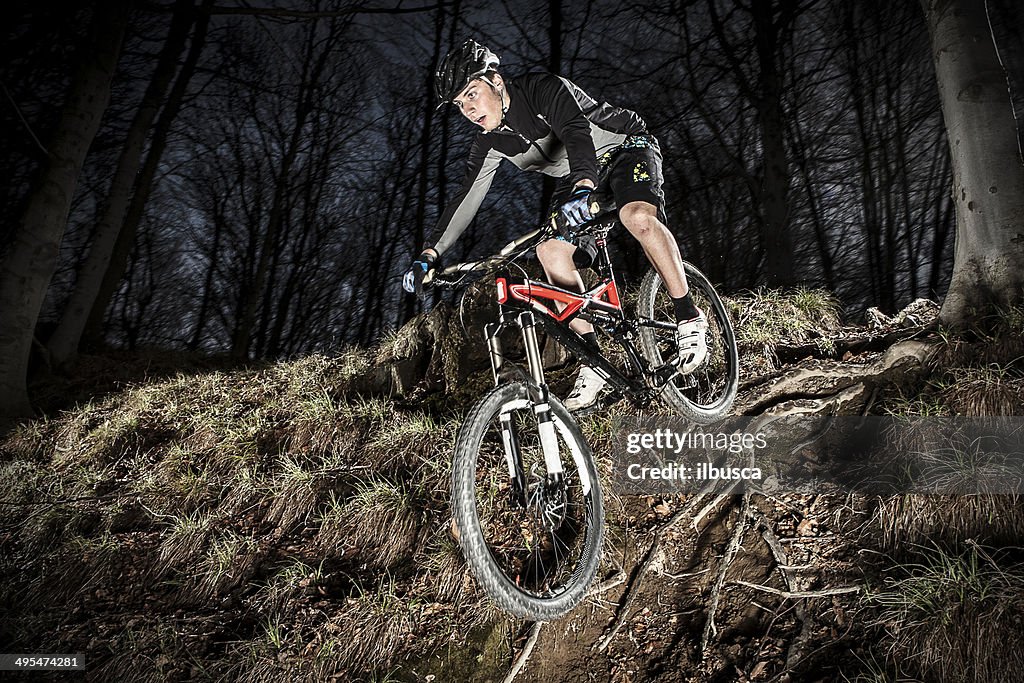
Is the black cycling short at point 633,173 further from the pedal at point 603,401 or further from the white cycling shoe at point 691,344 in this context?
the pedal at point 603,401

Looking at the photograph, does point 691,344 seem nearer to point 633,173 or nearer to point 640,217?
point 640,217

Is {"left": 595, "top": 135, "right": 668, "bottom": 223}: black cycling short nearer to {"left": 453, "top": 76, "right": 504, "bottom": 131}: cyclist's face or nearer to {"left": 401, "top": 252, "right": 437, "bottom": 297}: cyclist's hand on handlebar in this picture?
{"left": 453, "top": 76, "right": 504, "bottom": 131}: cyclist's face

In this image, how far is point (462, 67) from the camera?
2549 mm

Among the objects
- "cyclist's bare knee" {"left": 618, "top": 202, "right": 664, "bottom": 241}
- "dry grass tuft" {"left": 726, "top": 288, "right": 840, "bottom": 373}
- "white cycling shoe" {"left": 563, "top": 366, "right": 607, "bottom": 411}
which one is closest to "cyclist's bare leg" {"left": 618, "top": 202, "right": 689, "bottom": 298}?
"cyclist's bare knee" {"left": 618, "top": 202, "right": 664, "bottom": 241}

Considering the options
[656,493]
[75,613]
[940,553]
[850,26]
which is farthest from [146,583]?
[850,26]

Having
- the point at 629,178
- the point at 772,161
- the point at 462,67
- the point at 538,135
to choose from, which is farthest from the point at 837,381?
the point at 772,161

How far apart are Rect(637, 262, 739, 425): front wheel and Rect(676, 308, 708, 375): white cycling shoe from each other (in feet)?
0.42

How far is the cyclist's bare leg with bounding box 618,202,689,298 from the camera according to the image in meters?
3.04

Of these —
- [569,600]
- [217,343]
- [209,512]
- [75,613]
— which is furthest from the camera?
[217,343]

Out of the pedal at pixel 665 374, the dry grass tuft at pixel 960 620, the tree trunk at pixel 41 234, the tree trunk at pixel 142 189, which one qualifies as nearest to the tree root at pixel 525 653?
the dry grass tuft at pixel 960 620

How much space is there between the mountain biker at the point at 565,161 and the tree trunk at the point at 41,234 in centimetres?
654

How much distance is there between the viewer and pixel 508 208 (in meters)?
8.55

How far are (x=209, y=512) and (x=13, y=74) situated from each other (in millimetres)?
10352

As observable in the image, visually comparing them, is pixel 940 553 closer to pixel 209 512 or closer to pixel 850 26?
pixel 209 512
